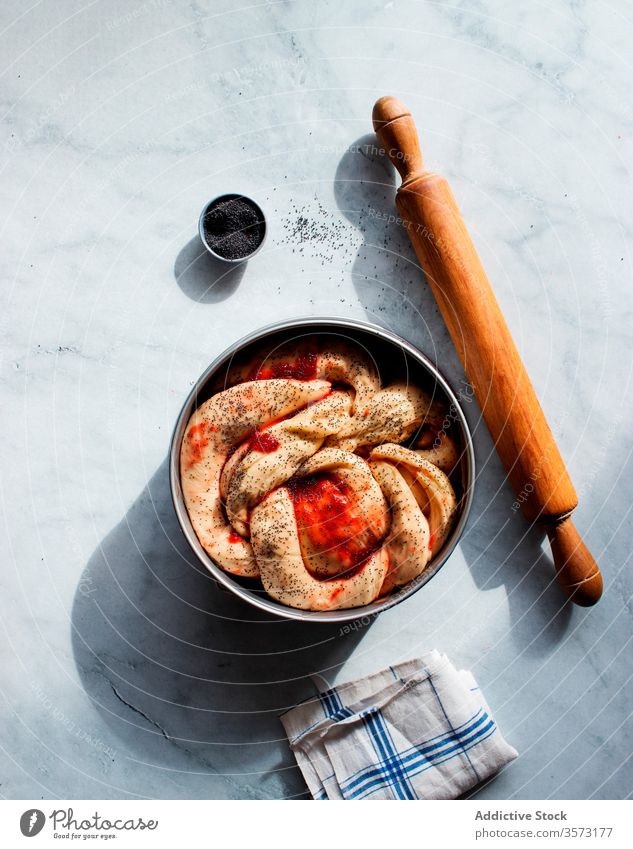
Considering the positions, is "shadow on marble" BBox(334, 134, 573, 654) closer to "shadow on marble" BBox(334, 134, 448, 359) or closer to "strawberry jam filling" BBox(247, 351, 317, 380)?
"shadow on marble" BBox(334, 134, 448, 359)

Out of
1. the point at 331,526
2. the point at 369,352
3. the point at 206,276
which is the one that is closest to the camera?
the point at 331,526

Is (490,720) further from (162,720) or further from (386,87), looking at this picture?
(386,87)

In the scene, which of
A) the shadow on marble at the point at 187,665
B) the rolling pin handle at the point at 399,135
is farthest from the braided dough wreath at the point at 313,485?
the rolling pin handle at the point at 399,135

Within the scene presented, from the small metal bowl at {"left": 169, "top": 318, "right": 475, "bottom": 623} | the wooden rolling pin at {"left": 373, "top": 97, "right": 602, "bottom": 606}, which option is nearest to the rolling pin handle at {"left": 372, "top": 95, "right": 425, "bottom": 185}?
the wooden rolling pin at {"left": 373, "top": 97, "right": 602, "bottom": 606}

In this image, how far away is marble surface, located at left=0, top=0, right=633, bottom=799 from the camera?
263 cm

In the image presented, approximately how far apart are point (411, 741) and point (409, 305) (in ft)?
4.95

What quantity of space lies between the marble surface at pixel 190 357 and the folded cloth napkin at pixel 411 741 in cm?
13

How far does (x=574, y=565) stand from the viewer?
8.37ft

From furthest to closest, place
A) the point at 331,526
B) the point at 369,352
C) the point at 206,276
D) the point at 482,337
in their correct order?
the point at 206,276 < the point at 482,337 < the point at 369,352 < the point at 331,526

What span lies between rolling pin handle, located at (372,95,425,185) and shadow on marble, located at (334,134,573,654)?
0.12 meters

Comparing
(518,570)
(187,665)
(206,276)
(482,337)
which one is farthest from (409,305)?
(187,665)

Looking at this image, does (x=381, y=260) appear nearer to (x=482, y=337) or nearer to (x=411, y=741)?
(x=482, y=337)

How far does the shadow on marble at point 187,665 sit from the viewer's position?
2.63 meters
